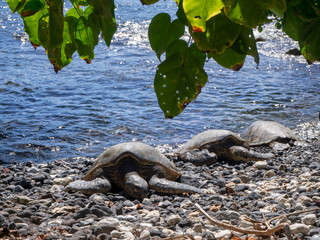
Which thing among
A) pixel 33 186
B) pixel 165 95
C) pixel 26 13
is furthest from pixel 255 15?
pixel 33 186

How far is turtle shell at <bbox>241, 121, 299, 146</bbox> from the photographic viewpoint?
30.2ft

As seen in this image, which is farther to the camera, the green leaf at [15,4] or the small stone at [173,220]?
the small stone at [173,220]

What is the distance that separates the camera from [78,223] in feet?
14.0

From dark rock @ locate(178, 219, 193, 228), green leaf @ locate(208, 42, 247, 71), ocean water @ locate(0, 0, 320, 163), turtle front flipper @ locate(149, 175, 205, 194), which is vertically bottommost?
ocean water @ locate(0, 0, 320, 163)

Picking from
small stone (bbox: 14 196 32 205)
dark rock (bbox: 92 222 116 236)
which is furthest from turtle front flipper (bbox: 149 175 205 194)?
dark rock (bbox: 92 222 116 236)

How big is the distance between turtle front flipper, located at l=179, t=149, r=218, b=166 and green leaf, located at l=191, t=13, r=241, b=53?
21.9ft

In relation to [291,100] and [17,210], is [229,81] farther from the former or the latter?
[17,210]

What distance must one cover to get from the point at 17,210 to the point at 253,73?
13.4m

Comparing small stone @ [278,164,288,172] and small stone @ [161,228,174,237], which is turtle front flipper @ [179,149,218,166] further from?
small stone @ [161,228,174,237]

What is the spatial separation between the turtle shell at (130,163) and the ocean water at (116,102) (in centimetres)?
230

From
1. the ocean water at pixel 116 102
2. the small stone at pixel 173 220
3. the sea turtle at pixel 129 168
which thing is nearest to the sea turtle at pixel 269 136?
the ocean water at pixel 116 102

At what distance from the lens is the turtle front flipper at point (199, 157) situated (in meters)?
7.57

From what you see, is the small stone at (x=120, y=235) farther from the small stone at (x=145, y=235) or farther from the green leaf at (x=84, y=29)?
the green leaf at (x=84, y=29)

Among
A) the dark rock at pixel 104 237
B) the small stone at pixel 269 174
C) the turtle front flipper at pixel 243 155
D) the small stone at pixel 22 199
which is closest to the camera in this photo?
the dark rock at pixel 104 237
